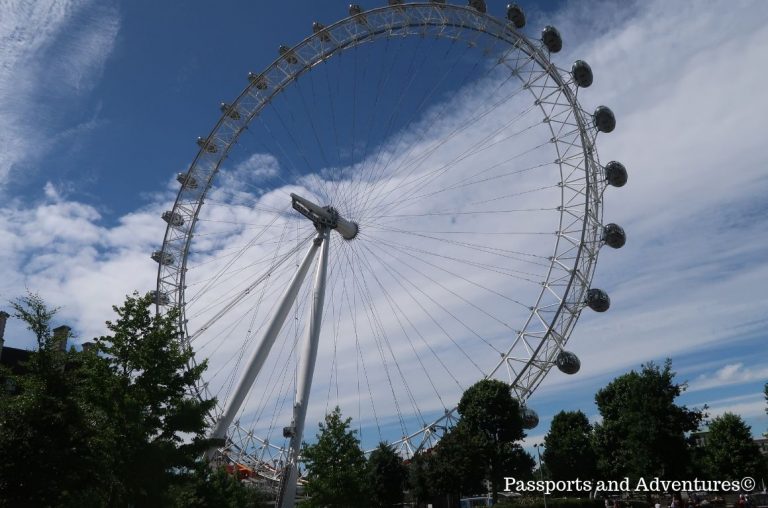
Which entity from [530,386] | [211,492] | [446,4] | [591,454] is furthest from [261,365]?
[591,454]

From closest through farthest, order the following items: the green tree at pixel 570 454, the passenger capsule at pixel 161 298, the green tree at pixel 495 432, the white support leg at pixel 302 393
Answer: the white support leg at pixel 302 393
the green tree at pixel 495 432
the passenger capsule at pixel 161 298
the green tree at pixel 570 454

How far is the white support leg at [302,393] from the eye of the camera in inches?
1278

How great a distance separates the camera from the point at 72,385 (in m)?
20.2

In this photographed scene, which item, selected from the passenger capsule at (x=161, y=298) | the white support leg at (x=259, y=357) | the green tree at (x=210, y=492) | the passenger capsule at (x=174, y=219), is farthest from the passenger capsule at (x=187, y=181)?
the green tree at (x=210, y=492)

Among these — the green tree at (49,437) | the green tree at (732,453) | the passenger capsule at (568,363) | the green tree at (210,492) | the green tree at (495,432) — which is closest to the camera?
the green tree at (49,437)

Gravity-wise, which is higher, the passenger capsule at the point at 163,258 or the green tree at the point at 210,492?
the passenger capsule at the point at 163,258

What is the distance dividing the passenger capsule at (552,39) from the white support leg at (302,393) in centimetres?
2230

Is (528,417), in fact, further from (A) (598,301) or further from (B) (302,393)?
(B) (302,393)

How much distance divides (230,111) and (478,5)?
20891 millimetres

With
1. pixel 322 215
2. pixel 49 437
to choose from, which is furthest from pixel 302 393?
pixel 49 437

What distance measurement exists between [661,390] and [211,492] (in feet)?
105

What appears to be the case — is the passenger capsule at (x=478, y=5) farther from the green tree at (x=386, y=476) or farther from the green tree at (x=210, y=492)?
the green tree at (x=386, y=476)

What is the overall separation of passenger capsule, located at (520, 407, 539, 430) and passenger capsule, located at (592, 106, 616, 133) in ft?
69.9

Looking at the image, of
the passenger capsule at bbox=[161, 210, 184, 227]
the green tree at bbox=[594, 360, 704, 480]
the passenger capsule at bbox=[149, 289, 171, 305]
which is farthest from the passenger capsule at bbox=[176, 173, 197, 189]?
the green tree at bbox=[594, 360, 704, 480]
